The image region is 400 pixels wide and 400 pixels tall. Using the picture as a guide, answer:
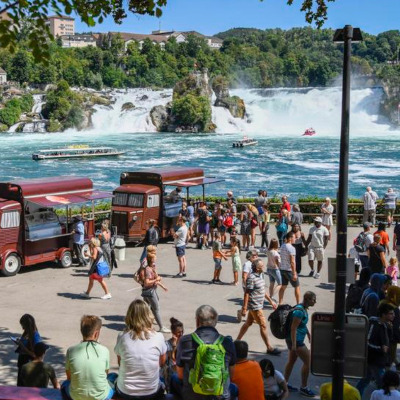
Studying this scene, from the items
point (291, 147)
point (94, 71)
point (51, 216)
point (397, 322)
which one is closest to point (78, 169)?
point (291, 147)

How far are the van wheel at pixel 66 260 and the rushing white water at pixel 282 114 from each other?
112 m

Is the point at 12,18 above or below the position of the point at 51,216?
above

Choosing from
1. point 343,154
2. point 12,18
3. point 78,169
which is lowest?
point 78,169

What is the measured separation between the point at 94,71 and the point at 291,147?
319 feet

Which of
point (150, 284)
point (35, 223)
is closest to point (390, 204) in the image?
point (35, 223)

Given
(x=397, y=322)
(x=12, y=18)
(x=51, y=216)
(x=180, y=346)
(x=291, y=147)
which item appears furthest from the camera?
(x=291, y=147)

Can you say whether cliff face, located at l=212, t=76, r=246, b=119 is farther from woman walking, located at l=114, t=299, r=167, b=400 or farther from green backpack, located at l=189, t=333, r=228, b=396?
green backpack, located at l=189, t=333, r=228, b=396

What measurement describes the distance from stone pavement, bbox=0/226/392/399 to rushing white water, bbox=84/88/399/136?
11336cm

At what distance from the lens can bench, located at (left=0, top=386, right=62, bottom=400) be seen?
6621 mm

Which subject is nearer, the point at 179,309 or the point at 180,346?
the point at 180,346

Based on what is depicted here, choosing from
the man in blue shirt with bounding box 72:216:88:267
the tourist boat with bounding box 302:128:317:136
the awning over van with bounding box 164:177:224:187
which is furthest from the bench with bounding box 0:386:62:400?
the tourist boat with bounding box 302:128:317:136

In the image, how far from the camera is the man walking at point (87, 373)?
267 inches

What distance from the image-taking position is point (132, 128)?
433 feet

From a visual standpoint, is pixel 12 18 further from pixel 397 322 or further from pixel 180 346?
pixel 397 322
